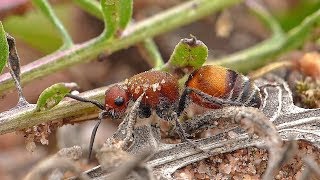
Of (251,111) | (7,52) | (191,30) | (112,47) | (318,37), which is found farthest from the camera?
(191,30)

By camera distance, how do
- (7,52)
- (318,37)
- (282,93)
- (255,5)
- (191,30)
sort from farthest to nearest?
(191,30)
(255,5)
(318,37)
(282,93)
(7,52)

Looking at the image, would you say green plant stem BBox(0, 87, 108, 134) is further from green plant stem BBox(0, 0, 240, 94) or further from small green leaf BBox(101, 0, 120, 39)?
small green leaf BBox(101, 0, 120, 39)

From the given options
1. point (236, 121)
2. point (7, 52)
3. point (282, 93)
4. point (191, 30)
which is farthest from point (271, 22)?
point (7, 52)

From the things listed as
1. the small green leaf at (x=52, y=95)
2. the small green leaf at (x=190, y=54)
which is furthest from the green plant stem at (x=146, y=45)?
the small green leaf at (x=52, y=95)

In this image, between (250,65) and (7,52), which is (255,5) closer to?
(250,65)

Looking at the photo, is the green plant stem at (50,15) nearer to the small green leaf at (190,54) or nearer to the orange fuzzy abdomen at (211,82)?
the small green leaf at (190,54)

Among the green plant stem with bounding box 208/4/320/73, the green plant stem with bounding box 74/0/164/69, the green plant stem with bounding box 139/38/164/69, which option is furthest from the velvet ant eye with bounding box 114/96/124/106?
the green plant stem with bounding box 208/4/320/73

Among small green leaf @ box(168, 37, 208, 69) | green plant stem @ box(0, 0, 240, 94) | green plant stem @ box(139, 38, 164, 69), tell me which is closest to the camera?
small green leaf @ box(168, 37, 208, 69)

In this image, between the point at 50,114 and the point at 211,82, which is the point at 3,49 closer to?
the point at 50,114
